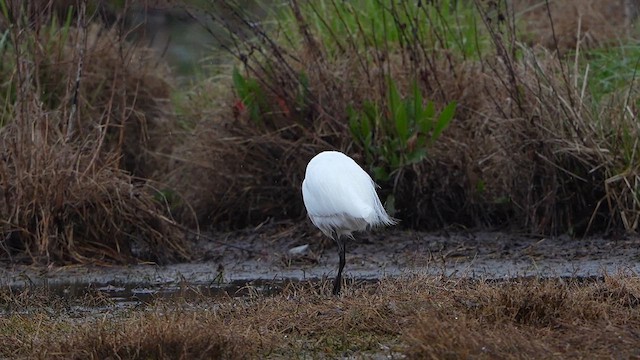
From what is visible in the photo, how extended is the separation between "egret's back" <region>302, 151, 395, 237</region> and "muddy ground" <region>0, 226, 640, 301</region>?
0.64 m

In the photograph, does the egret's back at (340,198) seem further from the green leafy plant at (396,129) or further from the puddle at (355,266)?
the green leafy plant at (396,129)

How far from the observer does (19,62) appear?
7.05m

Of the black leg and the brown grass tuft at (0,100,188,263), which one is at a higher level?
the black leg

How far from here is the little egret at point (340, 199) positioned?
17.8ft

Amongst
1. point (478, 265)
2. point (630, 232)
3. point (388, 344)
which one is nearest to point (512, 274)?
point (478, 265)

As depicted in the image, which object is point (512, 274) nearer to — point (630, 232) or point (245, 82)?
point (630, 232)

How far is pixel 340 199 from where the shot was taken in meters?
5.47

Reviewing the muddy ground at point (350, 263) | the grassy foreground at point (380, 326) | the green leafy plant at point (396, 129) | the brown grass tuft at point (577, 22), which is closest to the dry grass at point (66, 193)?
the muddy ground at point (350, 263)

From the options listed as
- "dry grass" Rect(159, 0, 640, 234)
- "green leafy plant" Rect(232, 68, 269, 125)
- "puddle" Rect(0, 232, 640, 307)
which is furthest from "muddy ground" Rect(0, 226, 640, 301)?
"green leafy plant" Rect(232, 68, 269, 125)

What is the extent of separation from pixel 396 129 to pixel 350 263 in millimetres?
1175

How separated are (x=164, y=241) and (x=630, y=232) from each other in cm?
292

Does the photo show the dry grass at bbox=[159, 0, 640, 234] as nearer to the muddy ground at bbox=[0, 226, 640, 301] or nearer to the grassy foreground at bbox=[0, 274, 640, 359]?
the muddy ground at bbox=[0, 226, 640, 301]

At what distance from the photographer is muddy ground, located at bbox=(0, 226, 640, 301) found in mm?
6512

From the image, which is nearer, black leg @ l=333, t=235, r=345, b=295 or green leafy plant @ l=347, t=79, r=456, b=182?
black leg @ l=333, t=235, r=345, b=295
